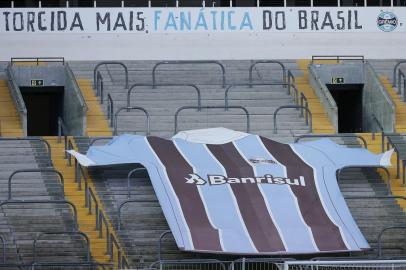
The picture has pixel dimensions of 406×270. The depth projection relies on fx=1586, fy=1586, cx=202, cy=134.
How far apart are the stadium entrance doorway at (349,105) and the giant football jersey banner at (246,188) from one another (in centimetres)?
497

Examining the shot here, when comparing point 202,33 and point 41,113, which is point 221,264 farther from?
point 41,113

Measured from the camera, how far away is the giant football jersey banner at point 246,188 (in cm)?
2695

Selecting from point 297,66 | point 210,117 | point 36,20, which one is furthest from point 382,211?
Answer: point 36,20

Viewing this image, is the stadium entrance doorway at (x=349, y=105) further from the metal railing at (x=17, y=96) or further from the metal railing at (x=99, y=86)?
the metal railing at (x=17, y=96)

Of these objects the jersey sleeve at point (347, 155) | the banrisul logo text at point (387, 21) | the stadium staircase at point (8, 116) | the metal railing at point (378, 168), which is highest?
the banrisul logo text at point (387, 21)

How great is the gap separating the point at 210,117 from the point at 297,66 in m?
4.53

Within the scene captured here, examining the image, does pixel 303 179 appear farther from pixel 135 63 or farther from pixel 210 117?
pixel 135 63

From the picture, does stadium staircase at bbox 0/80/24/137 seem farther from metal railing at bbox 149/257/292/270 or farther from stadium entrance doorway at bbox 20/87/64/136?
metal railing at bbox 149/257/292/270

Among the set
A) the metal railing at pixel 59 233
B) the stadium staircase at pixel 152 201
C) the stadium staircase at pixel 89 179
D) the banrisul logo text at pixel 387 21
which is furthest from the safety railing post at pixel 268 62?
the metal railing at pixel 59 233

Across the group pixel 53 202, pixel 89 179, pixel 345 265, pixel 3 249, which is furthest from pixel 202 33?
pixel 345 265

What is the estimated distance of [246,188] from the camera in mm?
28547

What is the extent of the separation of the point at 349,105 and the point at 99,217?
422 inches

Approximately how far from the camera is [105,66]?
35.8 metres

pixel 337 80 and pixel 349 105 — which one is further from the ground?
pixel 337 80
